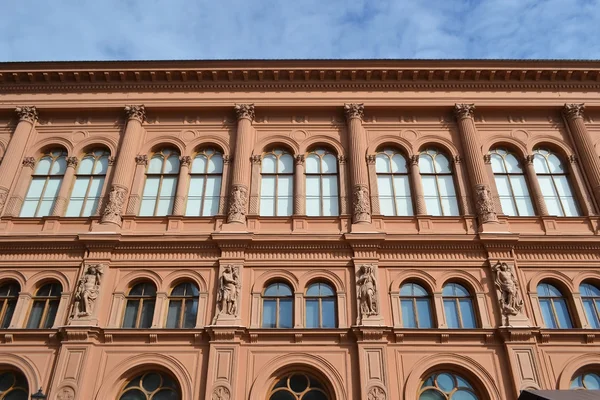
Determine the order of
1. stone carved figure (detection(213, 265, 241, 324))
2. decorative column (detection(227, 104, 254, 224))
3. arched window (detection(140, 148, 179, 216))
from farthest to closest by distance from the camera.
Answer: arched window (detection(140, 148, 179, 216))
decorative column (detection(227, 104, 254, 224))
stone carved figure (detection(213, 265, 241, 324))

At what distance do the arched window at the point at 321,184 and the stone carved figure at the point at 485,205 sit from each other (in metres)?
5.30

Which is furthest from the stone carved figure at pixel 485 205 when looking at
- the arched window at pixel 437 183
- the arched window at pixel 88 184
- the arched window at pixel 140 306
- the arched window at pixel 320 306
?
the arched window at pixel 88 184

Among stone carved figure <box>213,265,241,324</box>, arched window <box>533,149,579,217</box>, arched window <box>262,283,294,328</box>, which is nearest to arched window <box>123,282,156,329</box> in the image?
stone carved figure <box>213,265,241,324</box>

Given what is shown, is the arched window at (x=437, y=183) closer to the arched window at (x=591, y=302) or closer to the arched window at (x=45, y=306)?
the arched window at (x=591, y=302)

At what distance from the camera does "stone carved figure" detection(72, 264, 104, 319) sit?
17.0 m

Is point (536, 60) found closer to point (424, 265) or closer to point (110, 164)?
point (424, 265)

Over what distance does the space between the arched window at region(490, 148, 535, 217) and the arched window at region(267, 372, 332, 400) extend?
9848 millimetres

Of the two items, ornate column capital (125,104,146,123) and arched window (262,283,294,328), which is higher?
ornate column capital (125,104,146,123)

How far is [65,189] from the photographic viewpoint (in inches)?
813

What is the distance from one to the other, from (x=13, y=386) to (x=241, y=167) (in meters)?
10.7

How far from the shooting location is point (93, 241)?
18344 millimetres

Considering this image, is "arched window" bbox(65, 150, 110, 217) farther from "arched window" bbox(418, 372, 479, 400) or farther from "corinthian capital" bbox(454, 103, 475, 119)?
"corinthian capital" bbox(454, 103, 475, 119)

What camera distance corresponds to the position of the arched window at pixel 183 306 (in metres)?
17.3

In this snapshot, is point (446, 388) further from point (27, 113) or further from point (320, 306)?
point (27, 113)
